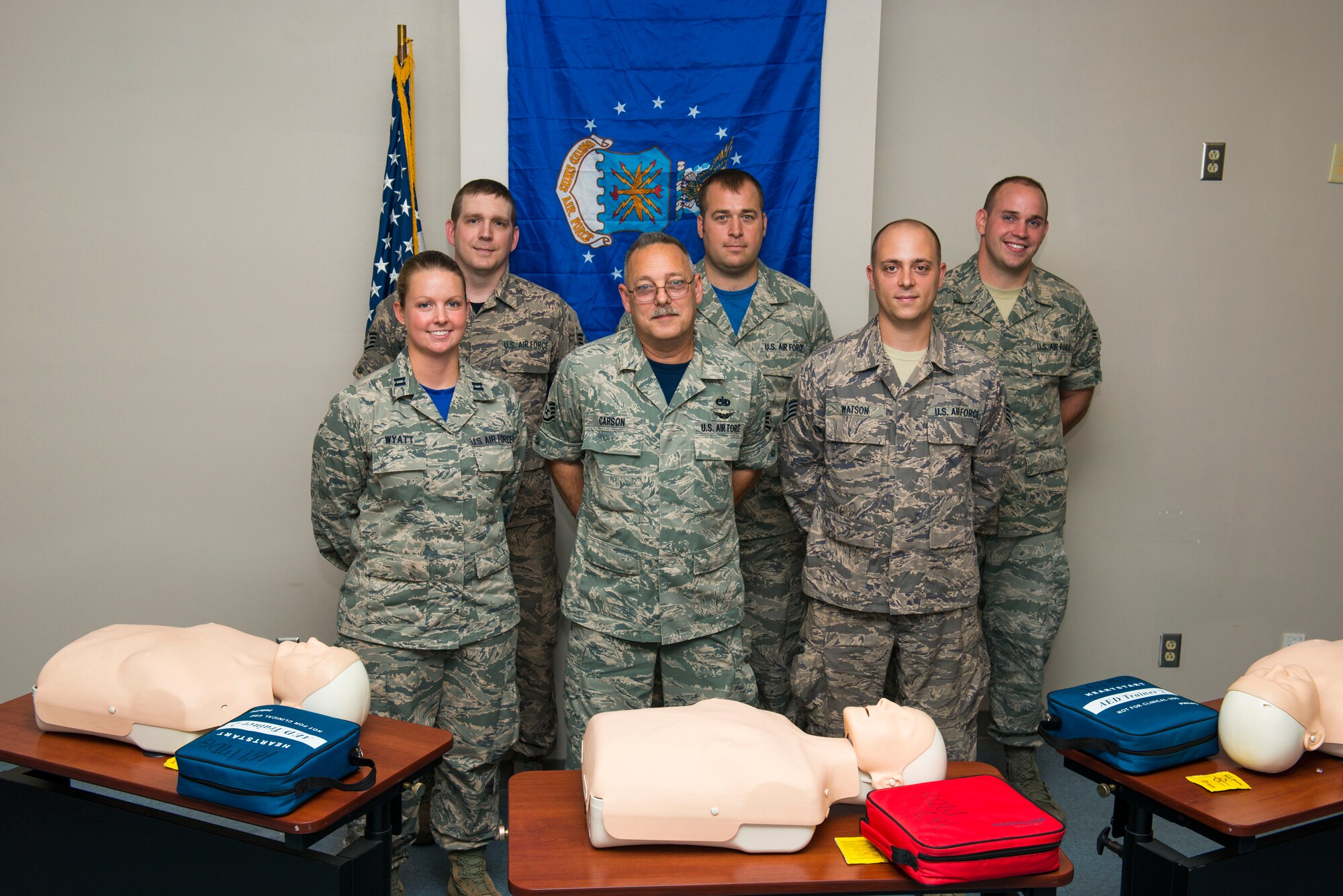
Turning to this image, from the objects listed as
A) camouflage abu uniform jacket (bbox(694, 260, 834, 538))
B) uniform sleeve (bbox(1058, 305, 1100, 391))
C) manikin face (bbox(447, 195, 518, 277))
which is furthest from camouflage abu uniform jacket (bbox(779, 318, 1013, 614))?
manikin face (bbox(447, 195, 518, 277))

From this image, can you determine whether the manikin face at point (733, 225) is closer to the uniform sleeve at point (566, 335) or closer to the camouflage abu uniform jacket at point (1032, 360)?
the uniform sleeve at point (566, 335)

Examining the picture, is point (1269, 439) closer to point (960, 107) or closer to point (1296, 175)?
point (1296, 175)

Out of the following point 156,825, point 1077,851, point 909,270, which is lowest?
point 1077,851

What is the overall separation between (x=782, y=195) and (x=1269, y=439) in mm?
2338

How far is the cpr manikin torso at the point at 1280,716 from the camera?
1.93 meters

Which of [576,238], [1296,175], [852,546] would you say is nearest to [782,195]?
[576,238]

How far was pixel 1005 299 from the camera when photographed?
11.6ft

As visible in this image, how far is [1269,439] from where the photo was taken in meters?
4.21

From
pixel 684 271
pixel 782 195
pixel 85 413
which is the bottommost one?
pixel 85 413

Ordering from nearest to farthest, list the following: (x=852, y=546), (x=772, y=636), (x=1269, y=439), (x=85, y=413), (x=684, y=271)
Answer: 1. (x=684, y=271)
2. (x=852, y=546)
3. (x=772, y=636)
4. (x=85, y=413)
5. (x=1269, y=439)

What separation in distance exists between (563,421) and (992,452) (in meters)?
1.26

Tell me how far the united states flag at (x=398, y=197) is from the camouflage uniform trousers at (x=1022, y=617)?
2332 millimetres

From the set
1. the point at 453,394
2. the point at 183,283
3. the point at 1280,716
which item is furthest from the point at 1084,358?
the point at 183,283

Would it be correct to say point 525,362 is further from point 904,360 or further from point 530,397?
point 904,360
